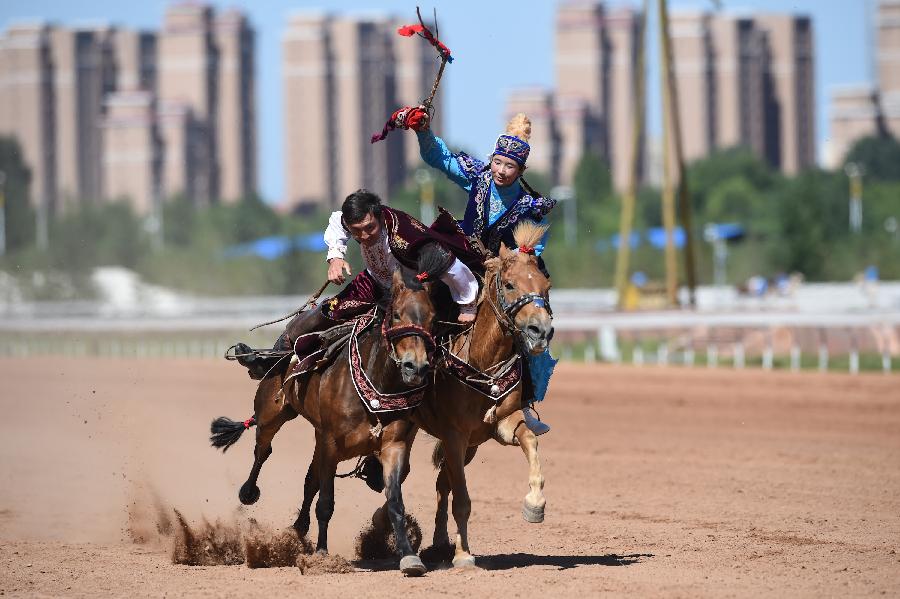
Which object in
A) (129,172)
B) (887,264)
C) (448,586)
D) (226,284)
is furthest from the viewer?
(129,172)

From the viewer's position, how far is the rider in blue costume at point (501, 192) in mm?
10359

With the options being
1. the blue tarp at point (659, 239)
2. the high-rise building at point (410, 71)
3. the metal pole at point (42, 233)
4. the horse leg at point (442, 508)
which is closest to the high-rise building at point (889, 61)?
the high-rise building at point (410, 71)

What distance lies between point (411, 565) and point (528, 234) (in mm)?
2165

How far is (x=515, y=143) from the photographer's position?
10383 mm

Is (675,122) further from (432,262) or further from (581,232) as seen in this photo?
(581,232)

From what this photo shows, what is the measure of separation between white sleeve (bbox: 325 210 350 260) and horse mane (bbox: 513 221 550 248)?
1.11m

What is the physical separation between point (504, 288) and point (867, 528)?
400 cm

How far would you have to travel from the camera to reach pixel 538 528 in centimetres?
1245

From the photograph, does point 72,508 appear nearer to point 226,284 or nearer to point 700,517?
point 700,517

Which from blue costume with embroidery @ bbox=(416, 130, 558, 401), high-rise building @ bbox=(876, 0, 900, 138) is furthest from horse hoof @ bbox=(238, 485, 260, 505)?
high-rise building @ bbox=(876, 0, 900, 138)

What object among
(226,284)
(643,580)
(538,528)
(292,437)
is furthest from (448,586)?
(226,284)

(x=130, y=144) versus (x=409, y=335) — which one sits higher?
(x=130, y=144)

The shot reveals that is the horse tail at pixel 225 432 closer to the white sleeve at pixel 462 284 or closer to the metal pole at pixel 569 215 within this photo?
the white sleeve at pixel 462 284

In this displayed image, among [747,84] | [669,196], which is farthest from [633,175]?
[747,84]
